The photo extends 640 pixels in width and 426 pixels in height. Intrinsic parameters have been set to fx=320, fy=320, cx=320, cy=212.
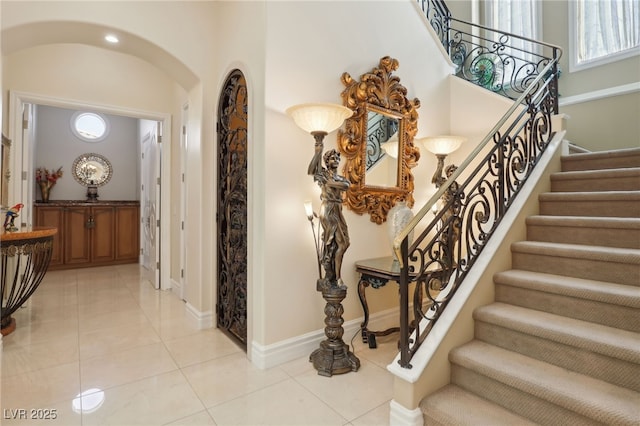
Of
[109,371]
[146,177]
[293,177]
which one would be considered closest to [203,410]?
[109,371]

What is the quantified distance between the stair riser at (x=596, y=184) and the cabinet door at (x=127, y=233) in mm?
7077

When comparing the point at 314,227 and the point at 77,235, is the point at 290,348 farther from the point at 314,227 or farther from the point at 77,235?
the point at 77,235

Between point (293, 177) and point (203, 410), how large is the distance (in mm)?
1725

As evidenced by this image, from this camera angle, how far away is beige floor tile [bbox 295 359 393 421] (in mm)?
2008

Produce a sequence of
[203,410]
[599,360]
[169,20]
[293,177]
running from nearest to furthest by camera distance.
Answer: [599,360], [203,410], [293,177], [169,20]

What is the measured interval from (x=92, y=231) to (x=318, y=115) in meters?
6.01

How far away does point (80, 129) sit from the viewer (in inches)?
261

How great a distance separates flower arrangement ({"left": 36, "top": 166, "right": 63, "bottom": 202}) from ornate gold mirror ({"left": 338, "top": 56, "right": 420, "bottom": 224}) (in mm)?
6233

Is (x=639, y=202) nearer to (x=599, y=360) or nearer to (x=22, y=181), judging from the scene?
(x=599, y=360)

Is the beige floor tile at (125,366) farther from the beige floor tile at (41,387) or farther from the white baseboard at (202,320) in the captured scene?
the white baseboard at (202,320)

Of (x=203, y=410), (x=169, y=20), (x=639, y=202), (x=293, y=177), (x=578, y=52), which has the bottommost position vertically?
(x=203, y=410)

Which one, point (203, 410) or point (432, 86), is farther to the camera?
point (432, 86)

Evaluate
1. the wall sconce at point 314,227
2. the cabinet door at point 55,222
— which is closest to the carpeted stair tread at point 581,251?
the wall sconce at point 314,227

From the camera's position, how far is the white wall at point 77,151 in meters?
6.30
